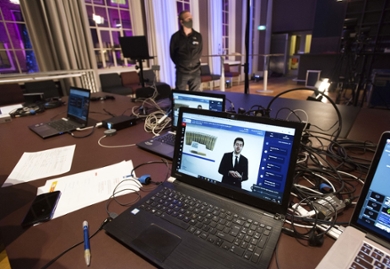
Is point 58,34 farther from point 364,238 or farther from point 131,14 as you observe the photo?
point 364,238

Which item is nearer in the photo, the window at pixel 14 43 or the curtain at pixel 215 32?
the window at pixel 14 43

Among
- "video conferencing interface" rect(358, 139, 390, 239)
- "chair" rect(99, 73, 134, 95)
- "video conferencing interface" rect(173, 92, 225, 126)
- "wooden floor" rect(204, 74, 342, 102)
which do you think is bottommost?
"wooden floor" rect(204, 74, 342, 102)

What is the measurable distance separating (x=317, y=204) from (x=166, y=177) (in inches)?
20.2

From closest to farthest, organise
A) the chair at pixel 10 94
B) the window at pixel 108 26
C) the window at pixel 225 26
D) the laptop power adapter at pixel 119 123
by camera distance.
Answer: the laptop power adapter at pixel 119 123, the chair at pixel 10 94, the window at pixel 108 26, the window at pixel 225 26

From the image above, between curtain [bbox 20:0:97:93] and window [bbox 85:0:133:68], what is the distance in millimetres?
497

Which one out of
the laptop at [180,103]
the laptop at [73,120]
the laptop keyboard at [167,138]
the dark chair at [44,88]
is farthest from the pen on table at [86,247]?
the dark chair at [44,88]

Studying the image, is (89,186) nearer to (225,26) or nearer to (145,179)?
(145,179)

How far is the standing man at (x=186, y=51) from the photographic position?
3053mm

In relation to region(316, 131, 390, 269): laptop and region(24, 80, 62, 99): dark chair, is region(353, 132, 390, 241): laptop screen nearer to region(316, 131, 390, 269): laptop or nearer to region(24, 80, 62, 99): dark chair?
region(316, 131, 390, 269): laptop

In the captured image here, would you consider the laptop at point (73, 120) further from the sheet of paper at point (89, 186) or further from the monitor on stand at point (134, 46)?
the monitor on stand at point (134, 46)

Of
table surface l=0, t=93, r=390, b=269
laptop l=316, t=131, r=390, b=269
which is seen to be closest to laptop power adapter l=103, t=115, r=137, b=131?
table surface l=0, t=93, r=390, b=269

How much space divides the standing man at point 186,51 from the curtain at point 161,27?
1875mm

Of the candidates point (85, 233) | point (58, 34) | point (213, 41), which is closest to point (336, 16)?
point (213, 41)

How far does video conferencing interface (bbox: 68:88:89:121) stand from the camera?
54.7 inches
